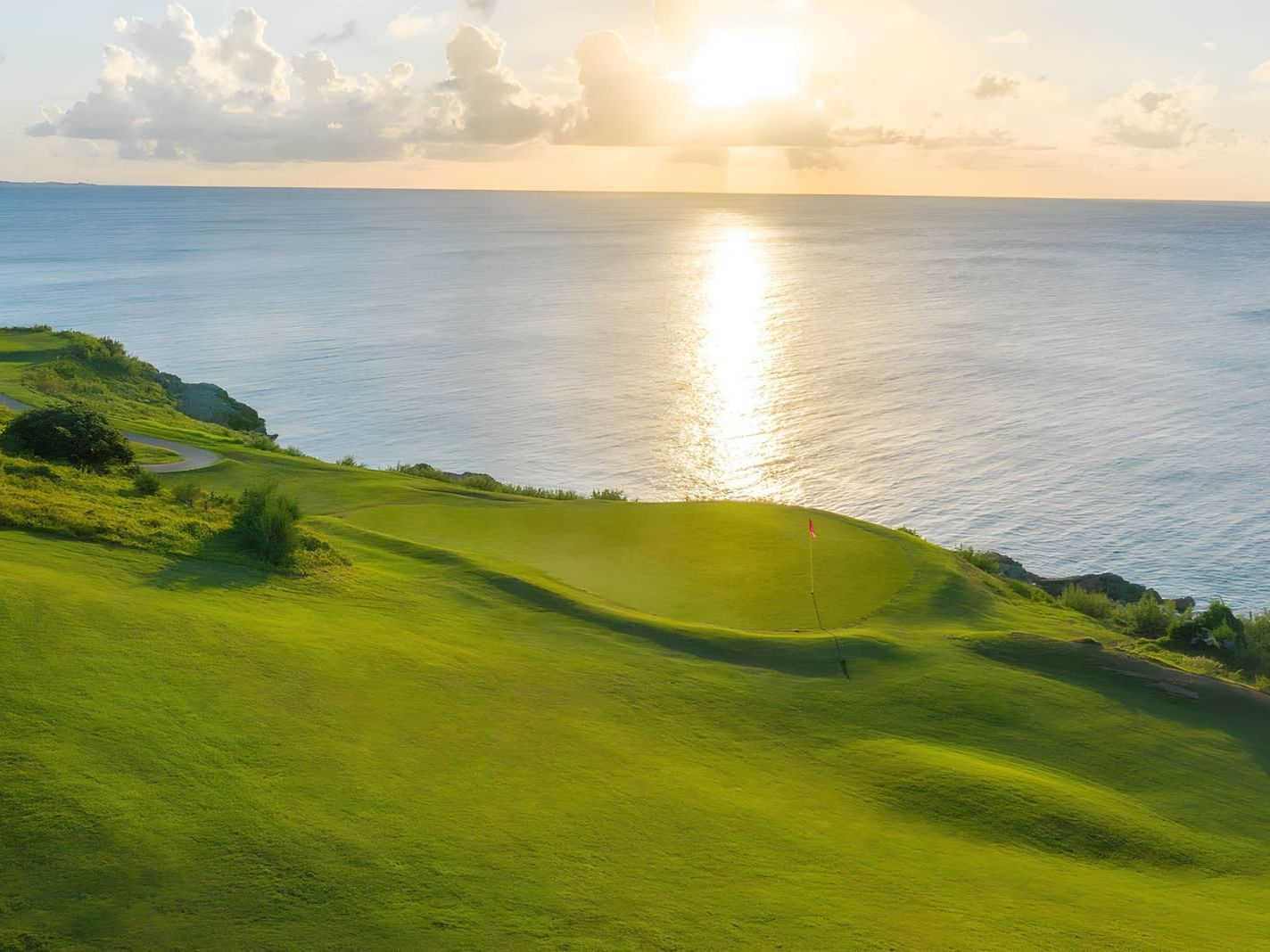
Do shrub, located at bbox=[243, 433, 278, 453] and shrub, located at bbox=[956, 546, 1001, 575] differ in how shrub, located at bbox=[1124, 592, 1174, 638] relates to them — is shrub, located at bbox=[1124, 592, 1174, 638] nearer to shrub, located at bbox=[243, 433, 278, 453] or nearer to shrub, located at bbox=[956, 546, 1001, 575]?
Answer: shrub, located at bbox=[956, 546, 1001, 575]

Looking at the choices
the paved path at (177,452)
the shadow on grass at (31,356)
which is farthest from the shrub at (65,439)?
the shadow on grass at (31,356)

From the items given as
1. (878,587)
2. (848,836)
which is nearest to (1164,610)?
(878,587)

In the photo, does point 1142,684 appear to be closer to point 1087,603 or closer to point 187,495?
point 1087,603

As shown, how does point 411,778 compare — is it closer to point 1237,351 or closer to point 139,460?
point 139,460

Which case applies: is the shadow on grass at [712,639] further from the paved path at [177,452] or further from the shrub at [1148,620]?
the paved path at [177,452]

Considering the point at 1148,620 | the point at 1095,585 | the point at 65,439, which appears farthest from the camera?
the point at 1095,585

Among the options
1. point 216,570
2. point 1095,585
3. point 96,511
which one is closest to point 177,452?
point 96,511
